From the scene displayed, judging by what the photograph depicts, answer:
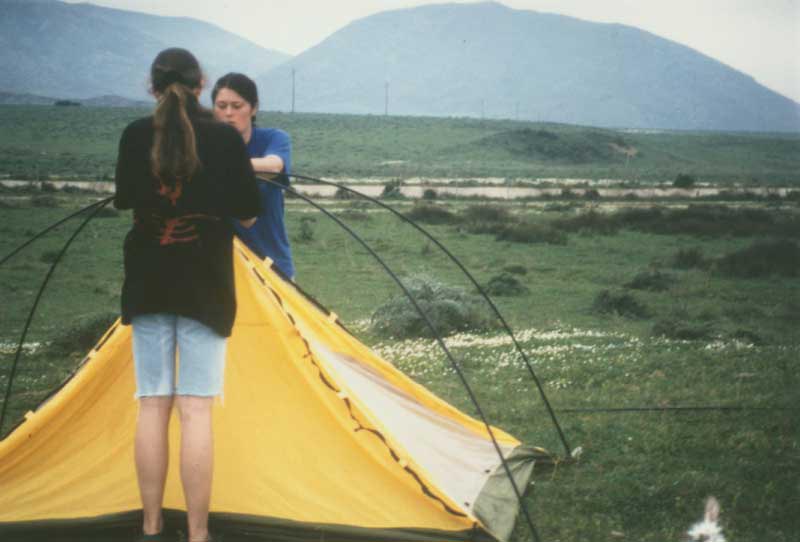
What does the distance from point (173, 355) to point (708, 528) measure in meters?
3.38

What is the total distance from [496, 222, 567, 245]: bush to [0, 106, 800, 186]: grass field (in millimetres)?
49179

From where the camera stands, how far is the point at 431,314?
1284 cm

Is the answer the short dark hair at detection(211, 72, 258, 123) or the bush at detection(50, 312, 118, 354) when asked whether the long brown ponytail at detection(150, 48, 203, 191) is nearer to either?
the short dark hair at detection(211, 72, 258, 123)

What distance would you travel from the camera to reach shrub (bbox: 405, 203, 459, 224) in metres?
33.4

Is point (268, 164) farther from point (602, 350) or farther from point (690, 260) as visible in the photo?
point (690, 260)

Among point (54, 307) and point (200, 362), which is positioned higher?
point (200, 362)

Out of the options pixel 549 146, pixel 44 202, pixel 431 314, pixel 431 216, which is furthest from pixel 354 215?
pixel 549 146

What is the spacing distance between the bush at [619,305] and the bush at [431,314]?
297cm

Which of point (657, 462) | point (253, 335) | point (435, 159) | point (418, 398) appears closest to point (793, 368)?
point (657, 462)

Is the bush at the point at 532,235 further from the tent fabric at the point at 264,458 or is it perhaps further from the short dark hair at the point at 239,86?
the short dark hair at the point at 239,86

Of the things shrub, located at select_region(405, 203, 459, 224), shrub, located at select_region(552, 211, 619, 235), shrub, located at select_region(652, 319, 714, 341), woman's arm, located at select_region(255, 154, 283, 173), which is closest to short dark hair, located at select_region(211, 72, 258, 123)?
woman's arm, located at select_region(255, 154, 283, 173)

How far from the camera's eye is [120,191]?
3.89 metres

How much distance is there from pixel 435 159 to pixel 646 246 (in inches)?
2984

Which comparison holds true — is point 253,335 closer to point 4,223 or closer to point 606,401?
point 606,401
